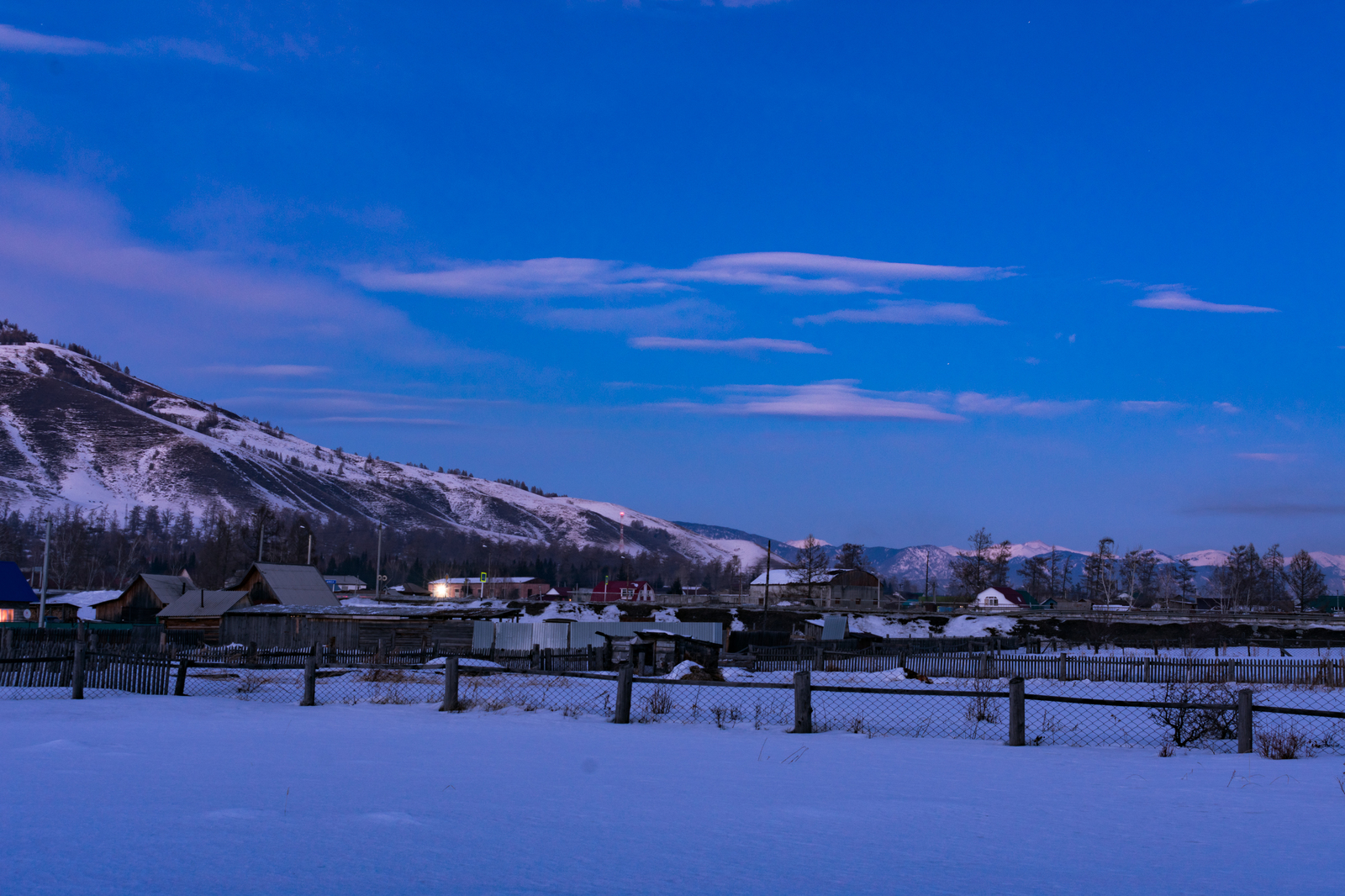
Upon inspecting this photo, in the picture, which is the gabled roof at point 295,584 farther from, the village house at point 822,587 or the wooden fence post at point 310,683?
the village house at point 822,587

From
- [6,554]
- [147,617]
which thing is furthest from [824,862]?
[6,554]

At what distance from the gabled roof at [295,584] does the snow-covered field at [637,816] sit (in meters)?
45.0

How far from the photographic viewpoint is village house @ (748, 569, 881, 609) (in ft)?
378

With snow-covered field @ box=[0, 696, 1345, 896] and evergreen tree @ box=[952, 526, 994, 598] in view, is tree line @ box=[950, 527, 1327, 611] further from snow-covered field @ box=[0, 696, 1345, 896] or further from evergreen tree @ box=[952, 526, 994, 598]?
snow-covered field @ box=[0, 696, 1345, 896]

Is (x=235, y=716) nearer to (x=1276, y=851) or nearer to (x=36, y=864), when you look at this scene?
(x=36, y=864)

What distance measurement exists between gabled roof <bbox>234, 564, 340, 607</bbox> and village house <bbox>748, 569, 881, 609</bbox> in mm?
57744

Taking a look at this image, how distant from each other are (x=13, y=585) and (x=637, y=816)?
6105 cm

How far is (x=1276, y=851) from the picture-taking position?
6.80 metres

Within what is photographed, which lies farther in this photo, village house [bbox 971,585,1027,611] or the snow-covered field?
village house [bbox 971,585,1027,611]

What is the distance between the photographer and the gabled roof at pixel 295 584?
5544 cm

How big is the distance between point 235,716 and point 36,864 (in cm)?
979

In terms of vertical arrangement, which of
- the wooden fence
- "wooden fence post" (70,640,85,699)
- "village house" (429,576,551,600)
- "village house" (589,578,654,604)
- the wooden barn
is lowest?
"village house" (429,576,551,600)

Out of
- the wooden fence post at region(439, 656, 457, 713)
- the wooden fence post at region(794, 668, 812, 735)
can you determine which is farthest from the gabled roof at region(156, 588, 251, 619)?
the wooden fence post at region(794, 668, 812, 735)

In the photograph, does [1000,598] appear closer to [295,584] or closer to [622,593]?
[622,593]
